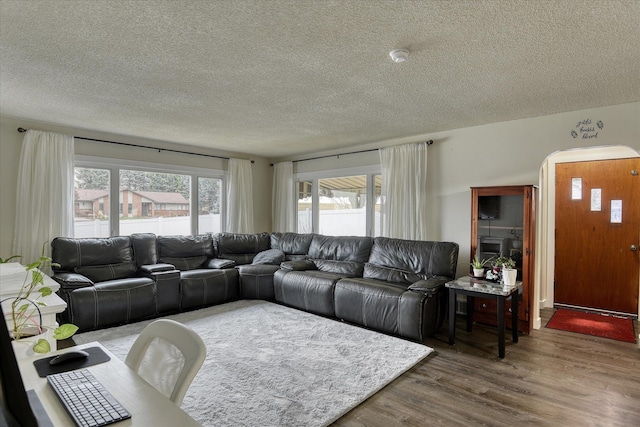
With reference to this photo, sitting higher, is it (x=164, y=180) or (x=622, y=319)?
(x=164, y=180)

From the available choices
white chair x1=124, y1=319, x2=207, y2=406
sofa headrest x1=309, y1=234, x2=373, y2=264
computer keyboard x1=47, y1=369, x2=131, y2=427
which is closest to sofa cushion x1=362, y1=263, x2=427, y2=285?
sofa headrest x1=309, y1=234, x2=373, y2=264

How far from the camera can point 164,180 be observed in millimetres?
5656

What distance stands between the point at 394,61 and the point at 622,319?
4371 mm

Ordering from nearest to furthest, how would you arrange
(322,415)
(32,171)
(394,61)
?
(322,415)
(394,61)
(32,171)

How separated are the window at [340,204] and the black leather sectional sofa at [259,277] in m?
0.59

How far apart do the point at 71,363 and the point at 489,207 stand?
405 centimetres

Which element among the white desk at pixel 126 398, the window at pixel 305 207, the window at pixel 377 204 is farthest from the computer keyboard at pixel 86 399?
the window at pixel 305 207

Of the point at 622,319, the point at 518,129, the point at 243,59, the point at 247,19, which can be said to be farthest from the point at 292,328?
the point at 622,319

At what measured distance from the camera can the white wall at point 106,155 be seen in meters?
4.16

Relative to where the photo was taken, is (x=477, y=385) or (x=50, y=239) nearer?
(x=477, y=385)

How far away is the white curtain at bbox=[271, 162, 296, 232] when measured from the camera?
6.59 m

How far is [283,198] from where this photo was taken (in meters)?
6.67

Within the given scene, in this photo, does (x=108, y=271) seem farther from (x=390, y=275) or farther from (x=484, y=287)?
(x=484, y=287)

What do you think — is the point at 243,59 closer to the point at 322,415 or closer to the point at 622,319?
the point at 322,415
